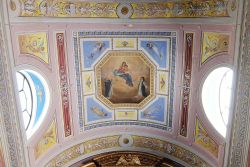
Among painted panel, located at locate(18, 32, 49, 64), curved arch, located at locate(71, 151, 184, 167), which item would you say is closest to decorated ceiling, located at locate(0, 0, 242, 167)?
painted panel, located at locate(18, 32, 49, 64)

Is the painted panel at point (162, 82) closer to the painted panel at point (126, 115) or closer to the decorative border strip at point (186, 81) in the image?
the decorative border strip at point (186, 81)

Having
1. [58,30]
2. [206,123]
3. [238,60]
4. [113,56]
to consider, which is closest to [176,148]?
[206,123]

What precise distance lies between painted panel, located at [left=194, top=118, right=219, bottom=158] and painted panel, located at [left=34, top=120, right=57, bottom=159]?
4685 mm

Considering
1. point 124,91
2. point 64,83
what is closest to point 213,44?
point 124,91

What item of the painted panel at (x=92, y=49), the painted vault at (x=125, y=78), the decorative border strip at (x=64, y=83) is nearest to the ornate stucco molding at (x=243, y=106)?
the painted vault at (x=125, y=78)

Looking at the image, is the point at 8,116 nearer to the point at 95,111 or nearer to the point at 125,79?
the point at 95,111

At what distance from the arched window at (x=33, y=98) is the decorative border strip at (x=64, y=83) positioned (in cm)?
56

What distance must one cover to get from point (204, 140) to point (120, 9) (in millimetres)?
4939

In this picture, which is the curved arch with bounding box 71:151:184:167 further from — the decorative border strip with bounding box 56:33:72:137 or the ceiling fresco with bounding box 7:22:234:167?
the decorative border strip with bounding box 56:33:72:137

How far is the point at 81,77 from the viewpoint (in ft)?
36.7

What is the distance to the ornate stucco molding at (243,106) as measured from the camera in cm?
784

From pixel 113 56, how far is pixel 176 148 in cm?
395

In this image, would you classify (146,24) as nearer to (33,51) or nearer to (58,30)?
(58,30)

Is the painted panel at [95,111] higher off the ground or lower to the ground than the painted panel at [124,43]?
lower
